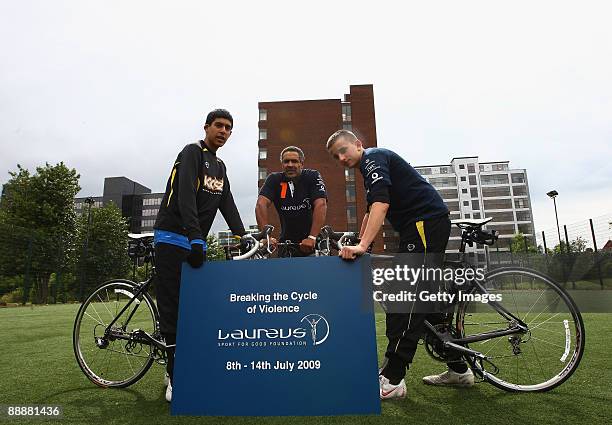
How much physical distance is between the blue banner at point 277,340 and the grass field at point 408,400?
3.5 inches

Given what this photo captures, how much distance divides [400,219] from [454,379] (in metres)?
1.26

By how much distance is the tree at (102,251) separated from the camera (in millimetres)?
17297

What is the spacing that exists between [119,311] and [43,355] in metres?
1.87

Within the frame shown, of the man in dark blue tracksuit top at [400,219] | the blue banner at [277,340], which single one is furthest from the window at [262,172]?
the blue banner at [277,340]

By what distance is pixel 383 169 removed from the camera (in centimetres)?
255

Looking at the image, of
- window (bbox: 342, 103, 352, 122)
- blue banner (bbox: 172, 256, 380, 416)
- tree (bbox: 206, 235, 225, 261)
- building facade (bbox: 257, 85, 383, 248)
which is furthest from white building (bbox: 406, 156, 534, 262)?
blue banner (bbox: 172, 256, 380, 416)

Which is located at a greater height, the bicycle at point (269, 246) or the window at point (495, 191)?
the window at point (495, 191)

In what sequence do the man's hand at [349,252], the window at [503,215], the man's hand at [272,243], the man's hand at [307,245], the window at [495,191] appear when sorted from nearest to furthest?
the man's hand at [349,252] → the man's hand at [272,243] → the man's hand at [307,245] → the window at [503,215] → the window at [495,191]

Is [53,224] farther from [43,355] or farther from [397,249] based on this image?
[397,249]

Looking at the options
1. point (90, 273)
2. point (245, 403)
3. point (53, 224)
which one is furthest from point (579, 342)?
point (53, 224)

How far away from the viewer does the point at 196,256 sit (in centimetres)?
225

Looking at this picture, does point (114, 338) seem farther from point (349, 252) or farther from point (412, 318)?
point (412, 318)

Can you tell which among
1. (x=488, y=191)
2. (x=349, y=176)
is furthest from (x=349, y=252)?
(x=488, y=191)
